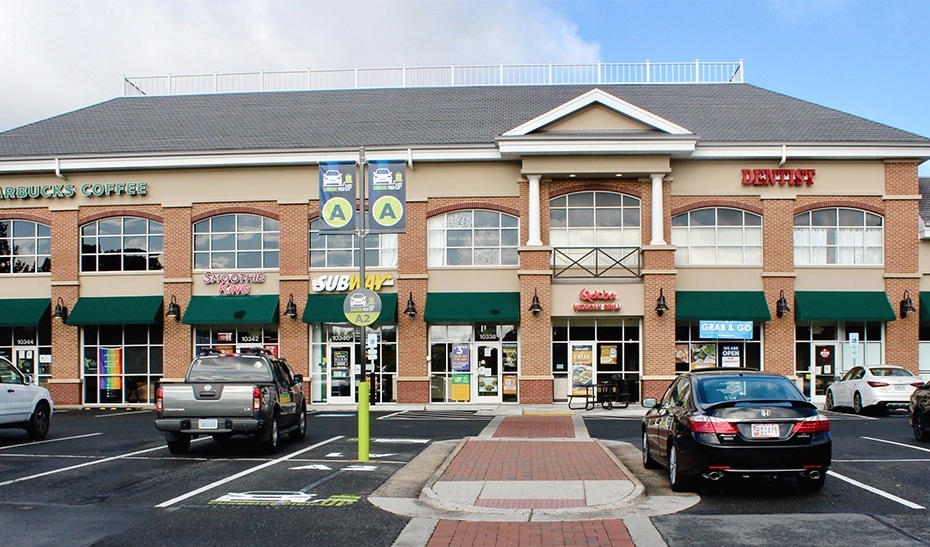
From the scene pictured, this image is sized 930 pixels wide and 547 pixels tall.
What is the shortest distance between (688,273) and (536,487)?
20.4 metres

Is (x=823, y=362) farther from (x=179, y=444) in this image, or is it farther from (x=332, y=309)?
(x=179, y=444)

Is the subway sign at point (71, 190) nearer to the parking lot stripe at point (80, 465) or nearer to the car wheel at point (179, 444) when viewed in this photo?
the parking lot stripe at point (80, 465)

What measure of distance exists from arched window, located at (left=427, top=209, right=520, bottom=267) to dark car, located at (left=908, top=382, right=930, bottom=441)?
50.7 ft

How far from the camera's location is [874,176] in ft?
102

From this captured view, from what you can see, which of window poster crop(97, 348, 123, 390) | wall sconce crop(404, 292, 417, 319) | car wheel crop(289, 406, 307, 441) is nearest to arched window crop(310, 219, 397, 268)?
wall sconce crop(404, 292, 417, 319)

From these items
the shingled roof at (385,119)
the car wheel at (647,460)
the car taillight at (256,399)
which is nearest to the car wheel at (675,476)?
the car wheel at (647,460)

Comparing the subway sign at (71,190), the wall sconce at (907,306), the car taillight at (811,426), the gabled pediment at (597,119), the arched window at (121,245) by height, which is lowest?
the car taillight at (811,426)

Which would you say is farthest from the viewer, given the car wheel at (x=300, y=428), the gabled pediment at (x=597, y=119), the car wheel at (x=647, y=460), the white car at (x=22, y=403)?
the gabled pediment at (x=597, y=119)

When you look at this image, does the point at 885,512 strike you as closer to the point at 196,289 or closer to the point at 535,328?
the point at 535,328

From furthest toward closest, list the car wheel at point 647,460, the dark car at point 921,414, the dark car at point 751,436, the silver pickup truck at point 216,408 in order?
the dark car at point 921,414, the silver pickup truck at point 216,408, the car wheel at point 647,460, the dark car at point 751,436

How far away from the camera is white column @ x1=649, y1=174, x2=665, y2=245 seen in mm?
30136

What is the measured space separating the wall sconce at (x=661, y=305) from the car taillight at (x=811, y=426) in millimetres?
19037

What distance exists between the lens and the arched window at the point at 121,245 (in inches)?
1277

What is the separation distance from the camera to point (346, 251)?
104 feet
